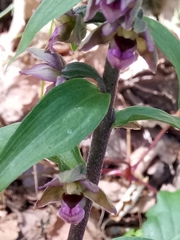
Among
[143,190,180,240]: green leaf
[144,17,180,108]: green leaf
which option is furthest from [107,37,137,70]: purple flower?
[143,190,180,240]: green leaf

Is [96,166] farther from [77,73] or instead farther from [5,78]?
[5,78]

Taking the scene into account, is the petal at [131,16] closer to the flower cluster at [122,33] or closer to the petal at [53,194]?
the flower cluster at [122,33]

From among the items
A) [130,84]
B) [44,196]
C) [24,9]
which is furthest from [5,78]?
[44,196]

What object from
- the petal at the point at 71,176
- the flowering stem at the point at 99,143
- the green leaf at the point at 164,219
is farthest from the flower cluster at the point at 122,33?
the green leaf at the point at 164,219

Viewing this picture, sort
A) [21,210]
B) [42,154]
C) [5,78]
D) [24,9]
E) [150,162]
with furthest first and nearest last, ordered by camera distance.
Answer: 1. [24,9]
2. [5,78]
3. [150,162]
4. [21,210]
5. [42,154]

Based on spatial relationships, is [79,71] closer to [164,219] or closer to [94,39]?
[94,39]

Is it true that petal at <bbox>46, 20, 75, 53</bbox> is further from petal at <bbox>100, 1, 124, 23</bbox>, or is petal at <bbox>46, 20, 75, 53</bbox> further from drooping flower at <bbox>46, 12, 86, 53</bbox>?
petal at <bbox>100, 1, 124, 23</bbox>

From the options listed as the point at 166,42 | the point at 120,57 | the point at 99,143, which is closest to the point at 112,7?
the point at 120,57
